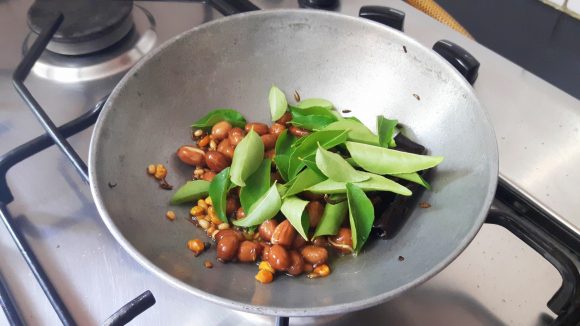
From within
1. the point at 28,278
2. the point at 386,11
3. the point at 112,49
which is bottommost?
the point at 28,278

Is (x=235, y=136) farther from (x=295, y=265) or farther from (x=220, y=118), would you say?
(x=295, y=265)

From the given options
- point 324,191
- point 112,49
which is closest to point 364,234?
point 324,191

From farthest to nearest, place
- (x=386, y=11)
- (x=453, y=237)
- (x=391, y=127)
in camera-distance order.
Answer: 1. (x=386, y=11)
2. (x=391, y=127)
3. (x=453, y=237)

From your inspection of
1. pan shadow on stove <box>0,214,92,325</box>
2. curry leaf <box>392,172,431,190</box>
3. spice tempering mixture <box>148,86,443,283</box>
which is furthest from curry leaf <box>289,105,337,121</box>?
pan shadow on stove <box>0,214,92,325</box>

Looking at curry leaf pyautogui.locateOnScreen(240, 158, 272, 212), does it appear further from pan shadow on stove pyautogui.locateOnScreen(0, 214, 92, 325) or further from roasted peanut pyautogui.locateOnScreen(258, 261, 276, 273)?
pan shadow on stove pyautogui.locateOnScreen(0, 214, 92, 325)

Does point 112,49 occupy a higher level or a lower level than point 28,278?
higher

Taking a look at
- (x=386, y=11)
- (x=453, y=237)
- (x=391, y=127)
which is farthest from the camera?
(x=386, y=11)

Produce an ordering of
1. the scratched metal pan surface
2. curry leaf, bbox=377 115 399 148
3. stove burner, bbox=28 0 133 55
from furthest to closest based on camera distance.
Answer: stove burner, bbox=28 0 133 55, curry leaf, bbox=377 115 399 148, the scratched metal pan surface

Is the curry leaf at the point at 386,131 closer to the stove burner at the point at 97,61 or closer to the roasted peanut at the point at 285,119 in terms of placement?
the roasted peanut at the point at 285,119

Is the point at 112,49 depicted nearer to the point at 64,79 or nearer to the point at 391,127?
the point at 64,79
